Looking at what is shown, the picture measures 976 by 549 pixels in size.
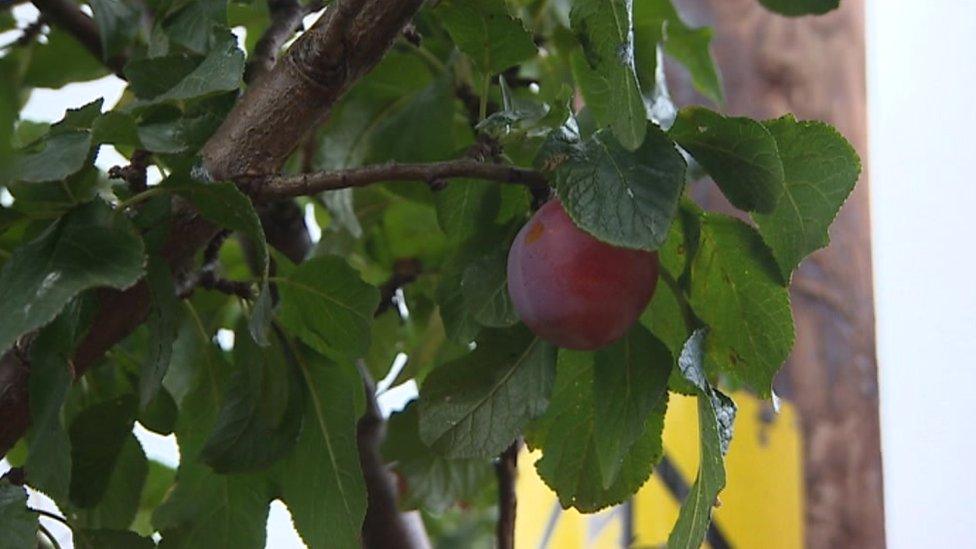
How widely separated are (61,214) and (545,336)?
0.16 m

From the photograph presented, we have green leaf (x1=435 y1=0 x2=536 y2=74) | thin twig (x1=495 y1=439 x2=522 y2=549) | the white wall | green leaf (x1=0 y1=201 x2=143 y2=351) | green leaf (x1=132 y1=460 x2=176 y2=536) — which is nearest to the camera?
green leaf (x1=0 y1=201 x2=143 y2=351)

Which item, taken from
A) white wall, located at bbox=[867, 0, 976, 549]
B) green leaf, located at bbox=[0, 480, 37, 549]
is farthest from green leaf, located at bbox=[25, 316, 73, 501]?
white wall, located at bbox=[867, 0, 976, 549]

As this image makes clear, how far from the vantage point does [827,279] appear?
1.11 metres

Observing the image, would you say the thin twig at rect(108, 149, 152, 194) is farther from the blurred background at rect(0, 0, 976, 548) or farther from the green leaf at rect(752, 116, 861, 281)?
the blurred background at rect(0, 0, 976, 548)

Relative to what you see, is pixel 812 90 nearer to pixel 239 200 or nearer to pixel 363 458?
pixel 363 458

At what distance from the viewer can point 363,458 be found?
635 mm

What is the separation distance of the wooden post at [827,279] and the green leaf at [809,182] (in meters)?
0.72

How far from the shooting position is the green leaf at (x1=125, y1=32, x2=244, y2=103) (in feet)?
1.23

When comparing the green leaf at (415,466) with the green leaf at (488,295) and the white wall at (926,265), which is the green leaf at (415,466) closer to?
the green leaf at (488,295)

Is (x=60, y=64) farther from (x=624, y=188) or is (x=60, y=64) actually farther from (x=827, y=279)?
A: (x=827, y=279)

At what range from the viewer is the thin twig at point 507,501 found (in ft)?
1.82

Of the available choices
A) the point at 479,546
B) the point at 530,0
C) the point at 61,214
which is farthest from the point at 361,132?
the point at 479,546

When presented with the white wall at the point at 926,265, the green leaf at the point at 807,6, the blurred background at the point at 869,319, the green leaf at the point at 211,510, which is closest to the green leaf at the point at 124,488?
the green leaf at the point at 211,510

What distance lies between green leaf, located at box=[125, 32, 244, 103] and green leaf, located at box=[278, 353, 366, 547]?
116mm
